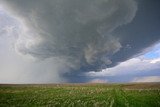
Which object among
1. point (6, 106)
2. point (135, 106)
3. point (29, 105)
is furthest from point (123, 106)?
point (6, 106)

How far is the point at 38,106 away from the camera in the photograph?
1564 inches

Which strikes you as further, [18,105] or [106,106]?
[18,105]

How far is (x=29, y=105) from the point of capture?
137 feet

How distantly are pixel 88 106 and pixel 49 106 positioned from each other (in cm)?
583

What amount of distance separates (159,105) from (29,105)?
2008cm

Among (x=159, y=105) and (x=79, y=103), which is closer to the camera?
(x=159, y=105)

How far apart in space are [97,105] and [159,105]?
370 inches

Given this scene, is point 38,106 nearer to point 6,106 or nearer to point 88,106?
point 6,106

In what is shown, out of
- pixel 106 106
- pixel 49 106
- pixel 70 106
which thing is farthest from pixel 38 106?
pixel 106 106

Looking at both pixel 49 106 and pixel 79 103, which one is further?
pixel 79 103

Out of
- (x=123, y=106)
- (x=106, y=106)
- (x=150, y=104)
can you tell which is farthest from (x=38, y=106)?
(x=150, y=104)

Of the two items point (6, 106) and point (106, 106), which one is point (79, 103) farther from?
point (6, 106)

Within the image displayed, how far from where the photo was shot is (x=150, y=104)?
41750mm

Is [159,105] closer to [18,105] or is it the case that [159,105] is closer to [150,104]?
[150,104]
